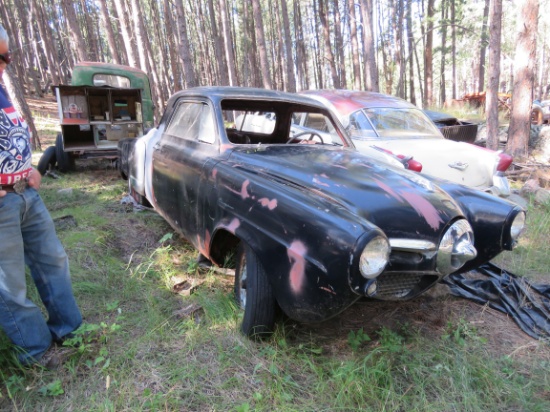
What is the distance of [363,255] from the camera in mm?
1815

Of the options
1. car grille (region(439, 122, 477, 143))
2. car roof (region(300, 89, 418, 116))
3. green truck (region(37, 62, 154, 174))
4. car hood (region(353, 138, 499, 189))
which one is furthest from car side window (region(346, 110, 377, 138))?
green truck (region(37, 62, 154, 174))

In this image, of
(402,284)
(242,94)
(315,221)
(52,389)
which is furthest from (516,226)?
(52,389)

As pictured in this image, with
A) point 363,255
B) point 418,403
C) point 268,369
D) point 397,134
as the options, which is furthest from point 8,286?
point 397,134

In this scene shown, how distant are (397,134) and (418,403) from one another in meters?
4.53

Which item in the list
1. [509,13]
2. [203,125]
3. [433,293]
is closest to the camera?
[433,293]

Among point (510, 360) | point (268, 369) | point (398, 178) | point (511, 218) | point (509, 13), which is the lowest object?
point (510, 360)

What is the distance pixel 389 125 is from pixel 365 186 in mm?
3865

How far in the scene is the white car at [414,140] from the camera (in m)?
4.96

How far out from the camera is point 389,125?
19.4 feet

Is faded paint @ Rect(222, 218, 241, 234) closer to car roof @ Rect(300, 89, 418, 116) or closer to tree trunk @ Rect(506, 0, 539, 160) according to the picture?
car roof @ Rect(300, 89, 418, 116)

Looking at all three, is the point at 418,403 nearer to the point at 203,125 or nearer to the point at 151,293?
the point at 151,293

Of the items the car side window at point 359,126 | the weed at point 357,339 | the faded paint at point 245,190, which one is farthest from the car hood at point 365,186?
the car side window at point 359,126

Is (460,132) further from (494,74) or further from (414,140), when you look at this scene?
(414,140)

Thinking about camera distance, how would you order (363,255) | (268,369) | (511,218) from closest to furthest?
(363,255)
(268,369)
(511,218)
